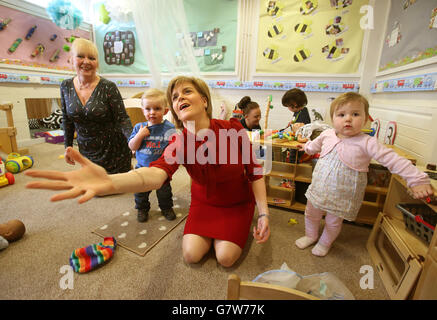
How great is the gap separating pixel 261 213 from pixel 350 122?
2.13ft

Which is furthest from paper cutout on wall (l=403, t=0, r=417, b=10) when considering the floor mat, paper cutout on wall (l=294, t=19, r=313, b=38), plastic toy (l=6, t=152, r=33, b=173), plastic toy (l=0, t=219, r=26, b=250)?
plastic toy (l=6, t=152, r=33, b=173)

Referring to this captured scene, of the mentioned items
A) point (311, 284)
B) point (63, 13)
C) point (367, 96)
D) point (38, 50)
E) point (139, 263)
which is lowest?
point (139, 263)

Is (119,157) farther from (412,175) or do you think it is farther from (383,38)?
(383,38)

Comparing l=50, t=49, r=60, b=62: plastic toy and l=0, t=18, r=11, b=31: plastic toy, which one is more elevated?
l=0, t=18, r=11, b=31: plastic toy

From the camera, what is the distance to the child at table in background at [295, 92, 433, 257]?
3.67 ft

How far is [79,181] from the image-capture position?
0.65 meters

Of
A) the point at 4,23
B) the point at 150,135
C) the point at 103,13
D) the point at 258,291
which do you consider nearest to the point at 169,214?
the point at 150,135

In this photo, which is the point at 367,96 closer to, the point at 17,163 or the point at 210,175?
the point at 210,175

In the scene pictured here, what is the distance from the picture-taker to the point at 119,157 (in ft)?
6.50

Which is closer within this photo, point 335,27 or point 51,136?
point 335,27

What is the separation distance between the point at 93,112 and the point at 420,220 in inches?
83.5

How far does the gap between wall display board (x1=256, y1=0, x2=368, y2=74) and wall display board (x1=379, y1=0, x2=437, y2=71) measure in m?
0.37

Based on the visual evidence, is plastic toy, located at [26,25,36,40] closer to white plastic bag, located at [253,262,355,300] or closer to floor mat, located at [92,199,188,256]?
floor mat, located at [92,199,188,256]

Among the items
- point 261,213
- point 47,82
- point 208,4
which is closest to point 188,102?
point 261,213
